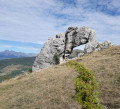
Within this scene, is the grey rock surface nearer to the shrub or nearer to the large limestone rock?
the large limestone rock

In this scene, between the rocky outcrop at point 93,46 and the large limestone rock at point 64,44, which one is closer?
the large limestone rock at point 64,44

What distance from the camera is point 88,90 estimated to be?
7.83m

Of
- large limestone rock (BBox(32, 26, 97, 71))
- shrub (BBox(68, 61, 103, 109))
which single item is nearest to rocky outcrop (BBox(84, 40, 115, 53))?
large limestone rock (BBox(32, 26, 97, 71))

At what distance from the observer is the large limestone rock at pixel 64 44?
4078 cm

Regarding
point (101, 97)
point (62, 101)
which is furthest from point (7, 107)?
point (101, 97)

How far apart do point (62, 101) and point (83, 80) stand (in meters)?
6.67

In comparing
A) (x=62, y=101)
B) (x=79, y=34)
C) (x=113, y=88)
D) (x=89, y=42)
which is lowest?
(x=62, y=101)

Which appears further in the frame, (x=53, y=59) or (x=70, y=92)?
(x=53, y=59)

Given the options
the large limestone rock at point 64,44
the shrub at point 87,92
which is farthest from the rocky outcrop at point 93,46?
the shrub at point 87,92

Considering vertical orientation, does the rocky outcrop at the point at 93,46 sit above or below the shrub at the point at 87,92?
above

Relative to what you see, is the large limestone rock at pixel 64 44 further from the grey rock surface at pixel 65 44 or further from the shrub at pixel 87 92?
the shrub at pixel 87 92

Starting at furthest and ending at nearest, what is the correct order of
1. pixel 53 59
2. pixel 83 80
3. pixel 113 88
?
pixel 53 59, pixel 113 88, pixel 83 80

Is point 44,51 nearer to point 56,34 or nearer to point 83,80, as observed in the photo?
point 56,34

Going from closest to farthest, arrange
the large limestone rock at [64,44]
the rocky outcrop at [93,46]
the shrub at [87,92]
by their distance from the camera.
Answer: the shrub at [87,92] < the large limestone rock at [64,44] < the rocky outcrop at [93,46]
